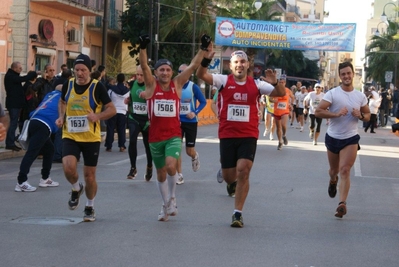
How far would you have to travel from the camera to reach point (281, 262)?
742 centimetres

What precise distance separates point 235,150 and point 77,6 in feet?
91.3

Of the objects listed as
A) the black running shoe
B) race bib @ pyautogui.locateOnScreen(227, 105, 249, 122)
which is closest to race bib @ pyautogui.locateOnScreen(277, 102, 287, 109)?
the black running shoe

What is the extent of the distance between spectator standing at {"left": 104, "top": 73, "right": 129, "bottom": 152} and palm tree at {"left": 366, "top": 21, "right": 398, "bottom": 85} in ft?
167

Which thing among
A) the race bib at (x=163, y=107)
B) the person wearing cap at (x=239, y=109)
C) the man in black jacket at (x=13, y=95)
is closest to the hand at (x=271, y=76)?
the person wearing cap at (x=239, y=109)

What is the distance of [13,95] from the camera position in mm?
17938

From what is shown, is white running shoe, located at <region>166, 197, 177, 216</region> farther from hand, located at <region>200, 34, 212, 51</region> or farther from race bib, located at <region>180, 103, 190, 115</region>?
race bib, located at <region>180, 103, 190, 115</region>

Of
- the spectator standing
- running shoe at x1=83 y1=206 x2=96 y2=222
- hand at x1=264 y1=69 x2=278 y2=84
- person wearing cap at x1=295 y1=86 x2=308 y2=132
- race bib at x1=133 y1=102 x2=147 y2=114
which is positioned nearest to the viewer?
hand at x1=264 y1=69 x2=278 y2=84

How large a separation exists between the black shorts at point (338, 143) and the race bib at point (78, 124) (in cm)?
316

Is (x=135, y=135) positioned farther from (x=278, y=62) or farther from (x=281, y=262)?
(x=278, y=62)

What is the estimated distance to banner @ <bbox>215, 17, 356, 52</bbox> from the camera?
137 feet

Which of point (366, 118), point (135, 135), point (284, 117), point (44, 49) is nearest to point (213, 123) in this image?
point (44, 49)

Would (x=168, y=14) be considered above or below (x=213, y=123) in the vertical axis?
above

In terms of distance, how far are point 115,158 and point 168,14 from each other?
30451mm

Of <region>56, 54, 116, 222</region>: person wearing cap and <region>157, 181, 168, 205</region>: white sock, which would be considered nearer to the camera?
<region>56, 54, 116, 222</region>: person wearing cap
